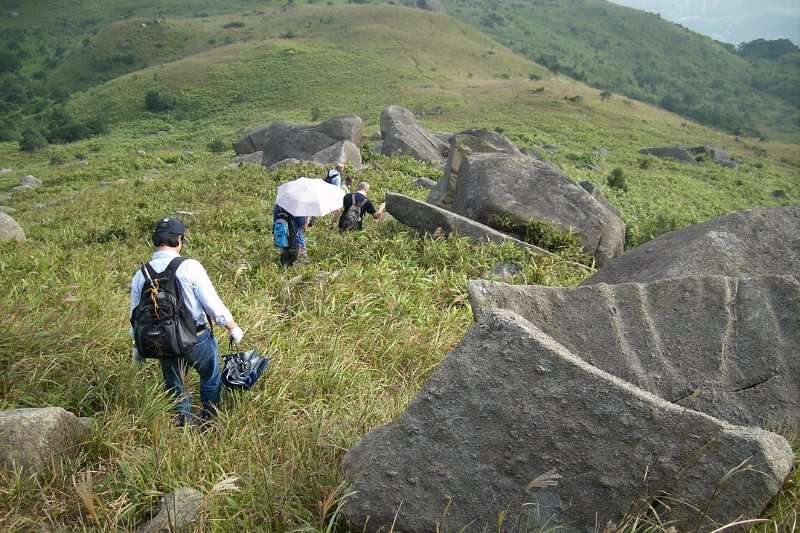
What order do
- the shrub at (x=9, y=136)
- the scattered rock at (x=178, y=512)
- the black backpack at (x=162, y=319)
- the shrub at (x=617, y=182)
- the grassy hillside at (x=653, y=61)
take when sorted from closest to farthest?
the scattered rock at (x=178, y=512) → the black backpack at (x=162, y=319) → the shrub at (x=617, y=182) → the shrub at (x=9, y=136) → the grassy hillside at (x=653, y=61)

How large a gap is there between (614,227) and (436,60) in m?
68.3

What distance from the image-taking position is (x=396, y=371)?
5684mm

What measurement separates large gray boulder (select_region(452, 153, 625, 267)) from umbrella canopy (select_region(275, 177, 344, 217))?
3.34 metres

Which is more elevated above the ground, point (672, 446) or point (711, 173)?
point (672, 446)

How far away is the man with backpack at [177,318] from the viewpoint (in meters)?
4.37

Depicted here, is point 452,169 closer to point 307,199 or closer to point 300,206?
point 307,199

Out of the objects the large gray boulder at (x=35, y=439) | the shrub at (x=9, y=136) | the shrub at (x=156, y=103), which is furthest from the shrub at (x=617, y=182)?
the shrub at (x=156, y=103)

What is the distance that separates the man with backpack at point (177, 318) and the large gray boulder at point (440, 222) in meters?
6.16

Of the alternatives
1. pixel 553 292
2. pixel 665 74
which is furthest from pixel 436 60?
pixel 553 292

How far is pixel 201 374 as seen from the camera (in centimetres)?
482

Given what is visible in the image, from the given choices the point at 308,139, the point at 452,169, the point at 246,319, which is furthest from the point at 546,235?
the point at 308,139

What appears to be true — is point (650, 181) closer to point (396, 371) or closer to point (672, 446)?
point (396, 371)

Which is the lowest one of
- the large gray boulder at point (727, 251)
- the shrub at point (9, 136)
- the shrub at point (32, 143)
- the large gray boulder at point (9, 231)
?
the shrub at point (9, 136)

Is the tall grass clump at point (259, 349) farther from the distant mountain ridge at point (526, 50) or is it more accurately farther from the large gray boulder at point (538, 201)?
the distant mountain ridge at point (526, 50)
